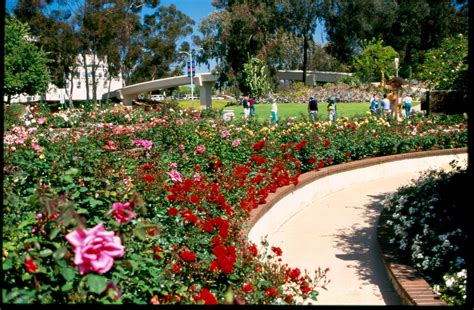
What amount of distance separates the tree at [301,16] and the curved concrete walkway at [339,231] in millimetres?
42284

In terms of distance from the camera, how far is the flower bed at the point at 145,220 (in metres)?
2.14

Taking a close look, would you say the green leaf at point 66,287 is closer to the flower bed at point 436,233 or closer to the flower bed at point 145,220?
the flower bed at point 145,220

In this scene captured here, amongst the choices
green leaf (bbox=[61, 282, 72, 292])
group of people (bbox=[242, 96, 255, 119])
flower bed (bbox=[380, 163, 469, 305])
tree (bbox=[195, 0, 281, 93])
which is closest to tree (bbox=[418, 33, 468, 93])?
flower bed (bbox=[380, 163, 469, 305])

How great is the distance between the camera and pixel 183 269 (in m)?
3.77

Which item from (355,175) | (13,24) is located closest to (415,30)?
(13,24)

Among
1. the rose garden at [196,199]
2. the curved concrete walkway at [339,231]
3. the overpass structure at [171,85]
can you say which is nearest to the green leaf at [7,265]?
the rose garden at [196,199]

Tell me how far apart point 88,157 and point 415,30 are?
193 feet

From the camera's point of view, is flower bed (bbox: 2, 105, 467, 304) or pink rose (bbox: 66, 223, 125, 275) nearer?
pink rose (bbox: 66, 223, 125, 275)

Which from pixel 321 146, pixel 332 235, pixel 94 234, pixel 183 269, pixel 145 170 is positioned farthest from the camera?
pixel 321 146

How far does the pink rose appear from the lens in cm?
180

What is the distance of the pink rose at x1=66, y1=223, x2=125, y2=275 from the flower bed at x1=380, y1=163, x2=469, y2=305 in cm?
252

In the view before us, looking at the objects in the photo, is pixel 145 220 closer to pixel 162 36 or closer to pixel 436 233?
pixel 436 233

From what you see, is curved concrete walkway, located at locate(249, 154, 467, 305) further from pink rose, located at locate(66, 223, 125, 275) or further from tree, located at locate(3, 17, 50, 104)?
tree, located at locate(3, 17, 50, 104)

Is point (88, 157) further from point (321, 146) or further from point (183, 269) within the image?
point (321, 146)
